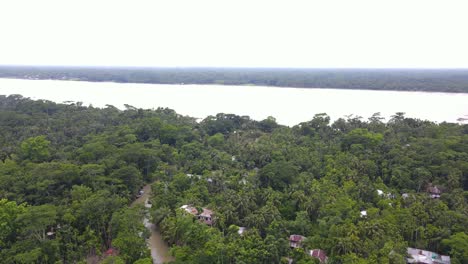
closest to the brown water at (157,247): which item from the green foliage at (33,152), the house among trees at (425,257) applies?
the green foliage at (33,152)

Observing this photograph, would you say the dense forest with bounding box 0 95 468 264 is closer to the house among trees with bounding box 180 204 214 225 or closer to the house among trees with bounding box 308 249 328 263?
the house among trees with bounding box 180 204 214 225

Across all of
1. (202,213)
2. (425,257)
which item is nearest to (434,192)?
(425,257)

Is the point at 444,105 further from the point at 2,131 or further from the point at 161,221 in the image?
the point at 2,131

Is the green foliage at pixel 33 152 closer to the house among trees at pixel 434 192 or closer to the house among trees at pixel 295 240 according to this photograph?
the house among trees at pixel 295 240

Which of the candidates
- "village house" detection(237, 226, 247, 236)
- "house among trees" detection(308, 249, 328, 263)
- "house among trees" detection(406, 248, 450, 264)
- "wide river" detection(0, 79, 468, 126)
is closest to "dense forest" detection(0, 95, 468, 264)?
"village house" detection(237, 226, 247, 236)

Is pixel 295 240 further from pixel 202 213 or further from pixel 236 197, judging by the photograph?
pixel 202 213
